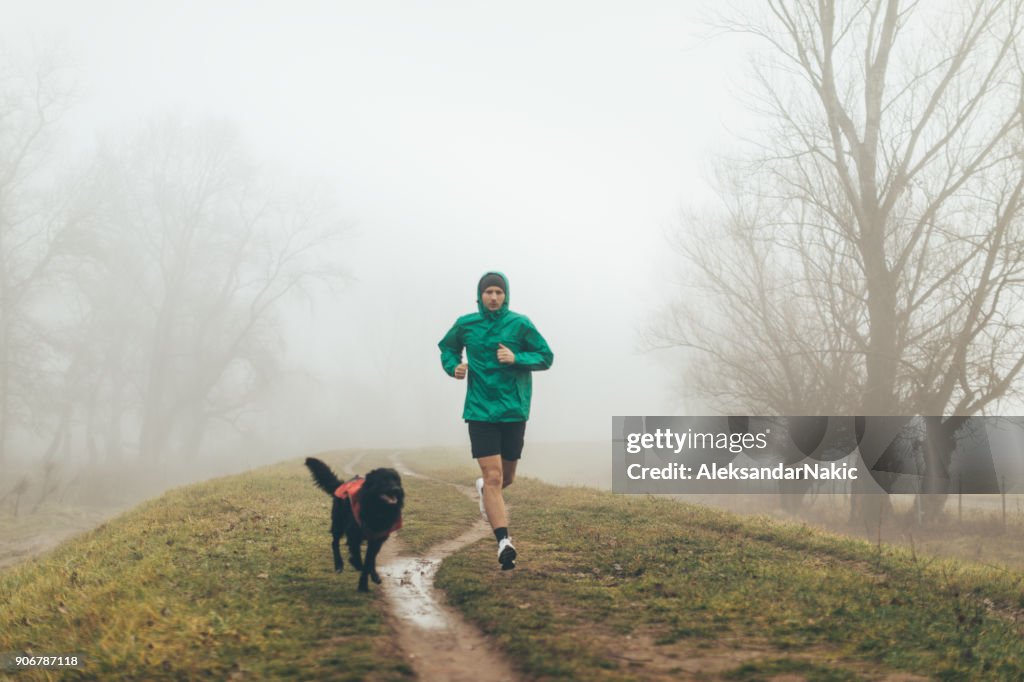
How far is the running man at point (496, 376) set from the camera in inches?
247

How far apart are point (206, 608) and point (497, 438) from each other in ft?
9.32

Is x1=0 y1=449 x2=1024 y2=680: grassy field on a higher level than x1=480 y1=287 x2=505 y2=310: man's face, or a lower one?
lower

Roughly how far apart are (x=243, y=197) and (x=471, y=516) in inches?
1361

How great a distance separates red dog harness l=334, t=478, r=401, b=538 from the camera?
5.50 metres

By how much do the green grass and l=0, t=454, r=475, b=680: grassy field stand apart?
1.05 m

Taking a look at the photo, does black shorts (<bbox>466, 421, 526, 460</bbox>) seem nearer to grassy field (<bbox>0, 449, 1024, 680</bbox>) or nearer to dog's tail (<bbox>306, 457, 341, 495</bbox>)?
grassy field (<bbox>0, 449, 1024, 680</bbox>)

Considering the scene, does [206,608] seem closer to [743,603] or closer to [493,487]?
[493,487]

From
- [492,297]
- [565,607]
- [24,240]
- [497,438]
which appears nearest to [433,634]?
[565,607]

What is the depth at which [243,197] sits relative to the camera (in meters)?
39.1

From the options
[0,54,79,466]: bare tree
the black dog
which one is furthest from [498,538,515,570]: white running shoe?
A: [0,54,79,466]: bare tree

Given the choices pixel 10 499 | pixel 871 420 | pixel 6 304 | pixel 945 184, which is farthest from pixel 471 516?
pixel 6 304

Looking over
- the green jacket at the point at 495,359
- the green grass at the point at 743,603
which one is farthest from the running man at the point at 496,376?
the green grass at the point at 743,603

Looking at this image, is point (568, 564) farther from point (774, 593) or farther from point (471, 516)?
point (471, 516)

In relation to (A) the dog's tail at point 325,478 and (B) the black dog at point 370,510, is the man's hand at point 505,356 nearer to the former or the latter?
(B) the black dog at point 370,510
